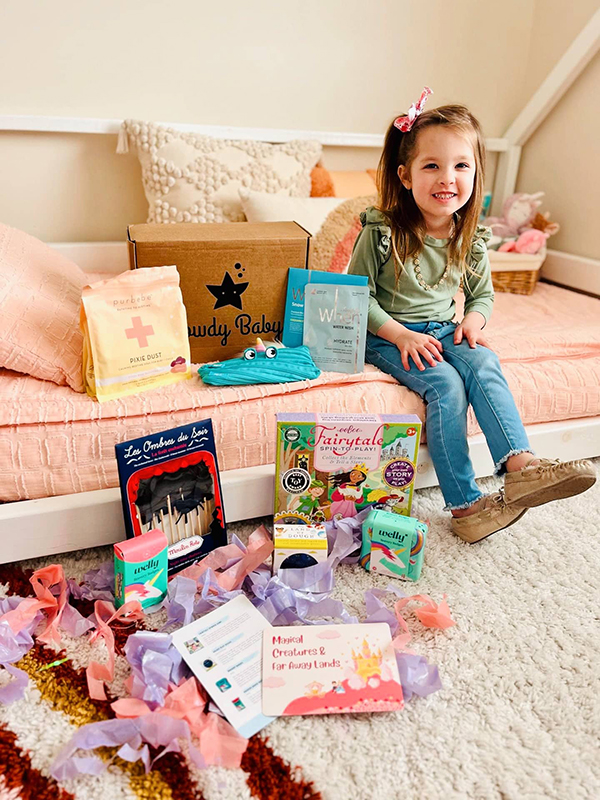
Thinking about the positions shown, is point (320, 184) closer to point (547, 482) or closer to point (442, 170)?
point (442, 170)

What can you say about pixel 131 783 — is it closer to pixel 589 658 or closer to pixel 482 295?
pixel 589 658

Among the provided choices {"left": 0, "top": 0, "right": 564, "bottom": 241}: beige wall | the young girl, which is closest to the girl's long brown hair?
the young girl

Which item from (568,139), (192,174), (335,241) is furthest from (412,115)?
(568,139)

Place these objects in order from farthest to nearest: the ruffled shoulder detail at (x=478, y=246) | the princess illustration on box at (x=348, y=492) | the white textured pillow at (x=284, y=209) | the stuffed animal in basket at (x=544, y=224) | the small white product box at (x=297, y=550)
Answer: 1. the stuffed animal in basket at (x=544, y=224)
2. the white textured pillow at (x=284, y=209)
3. the ruffled shoulder detail at (x=478, y=246)
4. the princess illustration on box at (x=348, y=492)
5. the small white product box at (x=297, y=550)

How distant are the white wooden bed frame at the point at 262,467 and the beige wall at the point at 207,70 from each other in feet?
0.24

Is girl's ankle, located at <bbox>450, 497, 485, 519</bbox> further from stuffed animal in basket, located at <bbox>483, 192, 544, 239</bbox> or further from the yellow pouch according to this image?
stuffed animal in basket, located at <bbox>483, 192, 544, 239</bbox>

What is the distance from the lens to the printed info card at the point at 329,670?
2.93 feet

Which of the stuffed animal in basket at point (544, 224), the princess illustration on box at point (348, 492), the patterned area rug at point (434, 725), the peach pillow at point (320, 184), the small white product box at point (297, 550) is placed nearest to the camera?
the patterned area rug at point (434, 725)

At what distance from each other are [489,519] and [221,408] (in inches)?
22.3

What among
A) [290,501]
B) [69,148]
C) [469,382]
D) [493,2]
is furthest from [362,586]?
[493,2]

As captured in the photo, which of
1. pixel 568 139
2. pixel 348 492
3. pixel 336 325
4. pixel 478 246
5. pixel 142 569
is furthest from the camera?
pixel 568 139

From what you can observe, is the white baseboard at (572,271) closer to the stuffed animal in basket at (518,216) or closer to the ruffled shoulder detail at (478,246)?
the stuffed animal in basket at (518,216)

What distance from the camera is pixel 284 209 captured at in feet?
5.88

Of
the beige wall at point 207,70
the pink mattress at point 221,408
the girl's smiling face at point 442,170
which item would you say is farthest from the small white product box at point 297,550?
the beige wall at point 207,70
